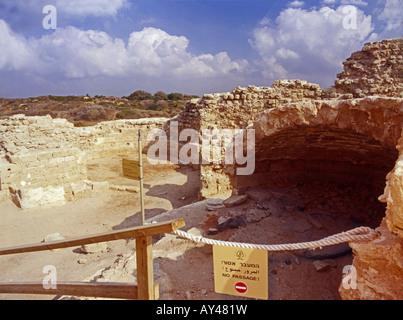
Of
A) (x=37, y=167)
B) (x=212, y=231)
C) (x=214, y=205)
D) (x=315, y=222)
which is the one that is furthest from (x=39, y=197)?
(x=315, y=222)

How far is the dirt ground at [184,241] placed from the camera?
3.33m


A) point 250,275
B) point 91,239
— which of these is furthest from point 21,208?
point 250,275

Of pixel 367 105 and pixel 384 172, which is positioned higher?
pixel 367 105

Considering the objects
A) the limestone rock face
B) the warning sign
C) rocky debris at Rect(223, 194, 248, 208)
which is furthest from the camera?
rocky debris at Rect(223, 194, 248, 208)

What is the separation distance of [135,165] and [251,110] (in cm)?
885

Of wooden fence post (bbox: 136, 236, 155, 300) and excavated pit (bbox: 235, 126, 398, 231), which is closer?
wooden fence post (bbox: 136, 236, 155, 300)

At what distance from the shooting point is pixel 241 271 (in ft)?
7.47

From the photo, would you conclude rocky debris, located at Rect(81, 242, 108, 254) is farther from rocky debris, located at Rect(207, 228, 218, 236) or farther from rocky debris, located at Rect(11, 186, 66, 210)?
rocky debris, located at Rect(11, 186, 66, 210)

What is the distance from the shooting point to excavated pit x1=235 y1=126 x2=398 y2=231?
4754 millimetres

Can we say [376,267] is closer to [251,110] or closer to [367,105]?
[367,105]

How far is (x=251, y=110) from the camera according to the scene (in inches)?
437

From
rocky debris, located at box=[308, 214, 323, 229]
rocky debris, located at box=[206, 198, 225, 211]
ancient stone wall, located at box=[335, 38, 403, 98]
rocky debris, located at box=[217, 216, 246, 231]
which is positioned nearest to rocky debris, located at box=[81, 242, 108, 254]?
rocky debris, located at box=[206, 198, 225, 211]

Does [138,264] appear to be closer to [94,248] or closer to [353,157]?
[94,248]

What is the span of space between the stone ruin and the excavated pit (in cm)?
2
